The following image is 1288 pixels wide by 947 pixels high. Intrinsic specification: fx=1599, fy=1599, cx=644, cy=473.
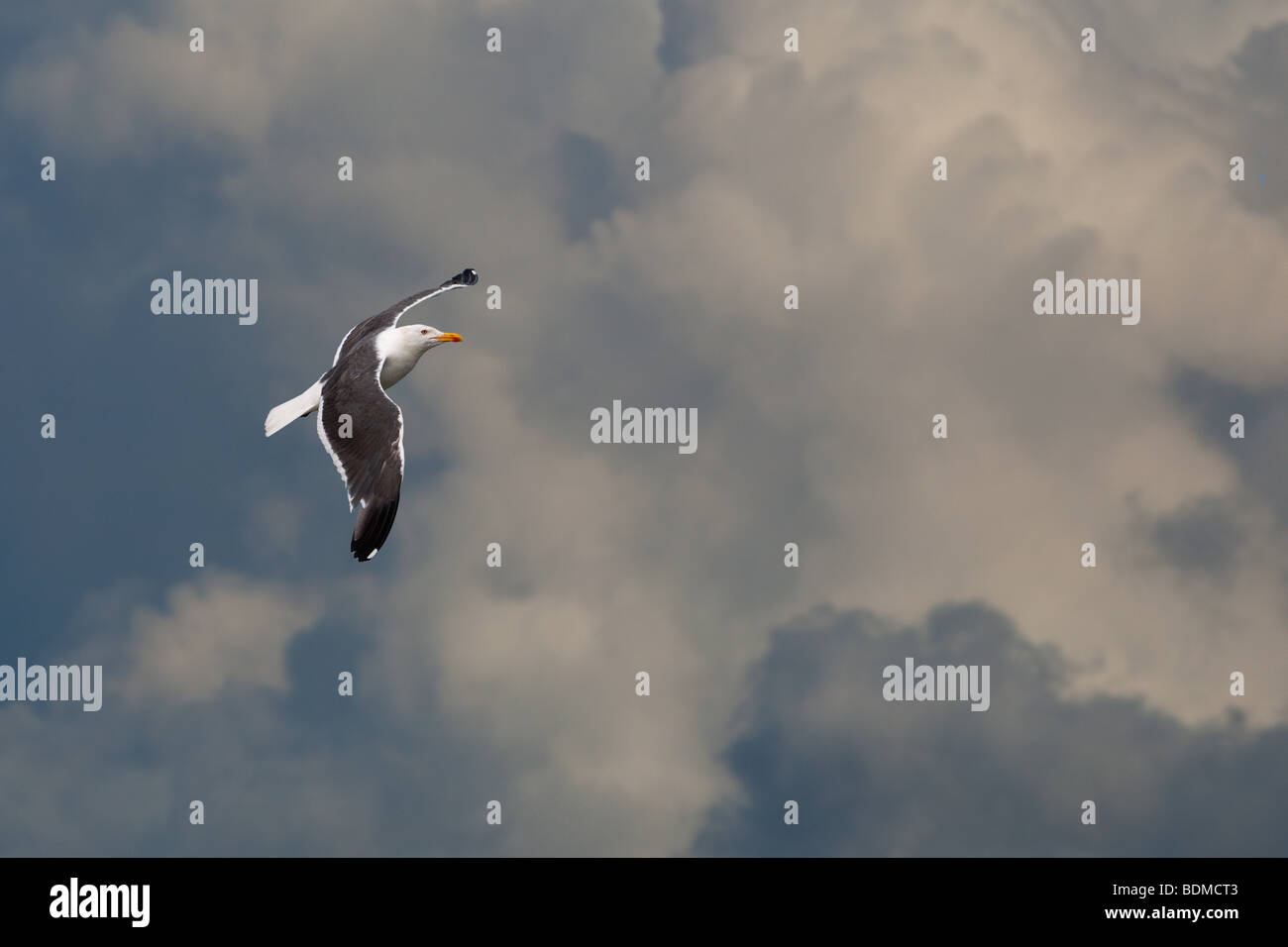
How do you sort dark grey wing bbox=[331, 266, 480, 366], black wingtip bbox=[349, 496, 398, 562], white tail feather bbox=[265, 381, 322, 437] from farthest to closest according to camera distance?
dark grey wing bbox=[331, 266, 480, 366]
white tail feather bbox=[265, 381, 322, 437]
black wingtip bbox=[349, 496, 398, 562]

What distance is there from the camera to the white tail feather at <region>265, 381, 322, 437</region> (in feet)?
98.2

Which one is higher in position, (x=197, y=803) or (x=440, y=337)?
(x=440, y=337)

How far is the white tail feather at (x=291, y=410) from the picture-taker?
98.2ft

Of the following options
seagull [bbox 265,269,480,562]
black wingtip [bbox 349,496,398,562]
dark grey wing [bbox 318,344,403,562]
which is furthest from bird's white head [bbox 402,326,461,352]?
black wingtip [bbox 349,496,398,562]

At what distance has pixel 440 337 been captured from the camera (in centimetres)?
3259

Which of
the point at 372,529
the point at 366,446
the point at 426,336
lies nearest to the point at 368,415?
the point at 366,446

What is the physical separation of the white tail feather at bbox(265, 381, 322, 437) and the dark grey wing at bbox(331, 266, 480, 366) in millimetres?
1534

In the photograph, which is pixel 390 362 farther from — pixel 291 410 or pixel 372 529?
pixel 372 529

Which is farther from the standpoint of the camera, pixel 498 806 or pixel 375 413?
pixel 498 806

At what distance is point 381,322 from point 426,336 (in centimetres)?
199

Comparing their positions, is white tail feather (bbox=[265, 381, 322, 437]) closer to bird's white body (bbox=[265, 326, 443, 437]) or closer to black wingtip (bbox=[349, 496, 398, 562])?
bird's white body (bbox=[265, 326, 443, 437])
